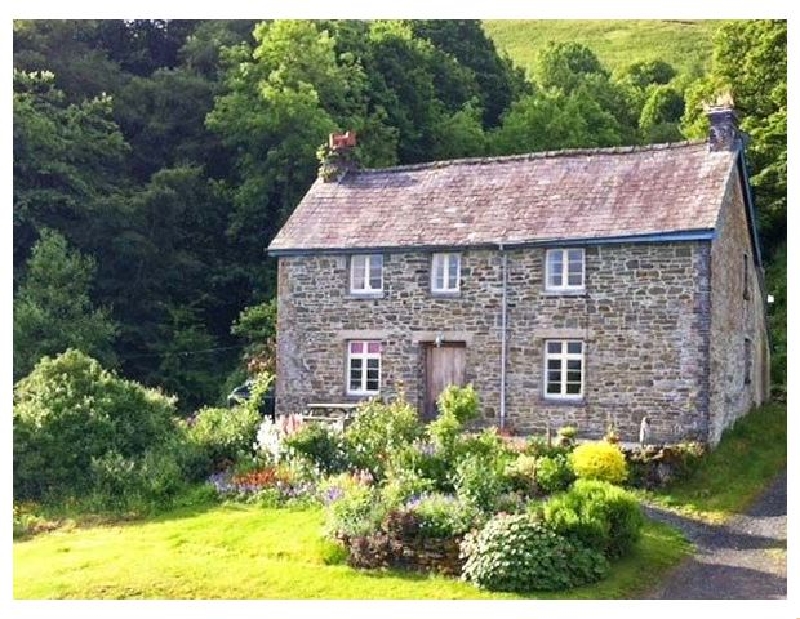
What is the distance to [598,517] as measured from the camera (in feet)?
39.5

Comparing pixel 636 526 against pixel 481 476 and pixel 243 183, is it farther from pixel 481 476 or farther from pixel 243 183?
pixel 243 183

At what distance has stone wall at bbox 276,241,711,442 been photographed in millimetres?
16891

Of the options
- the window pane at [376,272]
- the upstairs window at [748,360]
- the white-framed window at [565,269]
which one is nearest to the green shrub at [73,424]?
the window pane at [376,272]

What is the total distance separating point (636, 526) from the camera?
1255 centimetres

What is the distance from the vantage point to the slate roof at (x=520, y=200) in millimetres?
17547

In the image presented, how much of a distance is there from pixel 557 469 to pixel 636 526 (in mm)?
1823

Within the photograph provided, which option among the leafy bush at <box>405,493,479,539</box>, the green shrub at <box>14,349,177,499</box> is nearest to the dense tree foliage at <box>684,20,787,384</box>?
the leafy bush at <box>405,493,479,539</box>

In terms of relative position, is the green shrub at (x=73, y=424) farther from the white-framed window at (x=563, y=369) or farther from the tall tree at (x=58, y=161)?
the tall tree at (x=58, y=161)

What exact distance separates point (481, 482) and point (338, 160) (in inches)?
402

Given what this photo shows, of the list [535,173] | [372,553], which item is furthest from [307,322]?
[372,553]

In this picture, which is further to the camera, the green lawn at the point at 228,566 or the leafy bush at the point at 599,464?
the leafy bush at the point at 599,464

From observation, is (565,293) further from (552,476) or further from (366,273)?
(552,476)

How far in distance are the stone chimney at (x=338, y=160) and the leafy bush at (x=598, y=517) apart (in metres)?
10.4

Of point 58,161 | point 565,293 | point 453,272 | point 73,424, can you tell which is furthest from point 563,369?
point 58,161
